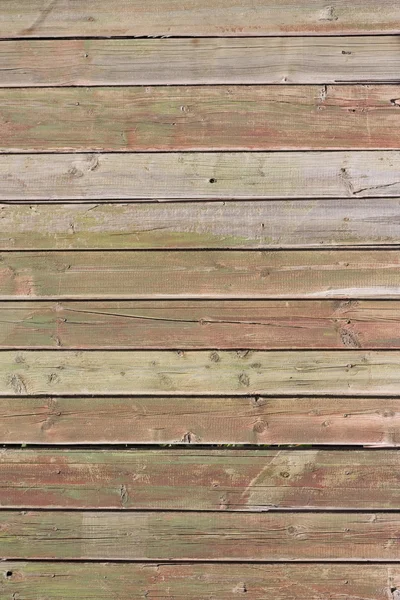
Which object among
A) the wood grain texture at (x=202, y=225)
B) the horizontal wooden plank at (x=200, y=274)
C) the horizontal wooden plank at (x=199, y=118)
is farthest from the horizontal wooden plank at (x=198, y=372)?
the horizontal wooden plank at (x=199, y=118)

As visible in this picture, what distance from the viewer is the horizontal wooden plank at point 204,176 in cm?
251

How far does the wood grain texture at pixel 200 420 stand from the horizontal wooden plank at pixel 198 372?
44 mm

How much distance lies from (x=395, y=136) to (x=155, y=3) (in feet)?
4.11

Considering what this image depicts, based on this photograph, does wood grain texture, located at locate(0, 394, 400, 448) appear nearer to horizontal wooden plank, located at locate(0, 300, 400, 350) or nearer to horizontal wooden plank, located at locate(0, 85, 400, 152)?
horizontal wooden plank, located at locate(0, 300, 400, 350)

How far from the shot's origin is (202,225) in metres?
2.51

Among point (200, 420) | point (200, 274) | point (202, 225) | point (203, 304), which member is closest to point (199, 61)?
point (202, 225)

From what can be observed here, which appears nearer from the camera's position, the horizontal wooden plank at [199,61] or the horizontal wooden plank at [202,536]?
the horizontal wooden plank at [202,536]

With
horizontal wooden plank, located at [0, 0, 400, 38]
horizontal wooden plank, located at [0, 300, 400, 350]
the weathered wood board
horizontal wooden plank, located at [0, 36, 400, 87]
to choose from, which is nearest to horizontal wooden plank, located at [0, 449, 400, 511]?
the weathered wood board

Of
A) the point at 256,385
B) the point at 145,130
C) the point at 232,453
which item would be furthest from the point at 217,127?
the point at 232,453

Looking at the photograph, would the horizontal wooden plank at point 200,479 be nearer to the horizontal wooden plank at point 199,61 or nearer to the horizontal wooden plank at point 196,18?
the horizontal wooden plank at point 199,61

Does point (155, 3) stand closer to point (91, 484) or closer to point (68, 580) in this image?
point (91, 484)

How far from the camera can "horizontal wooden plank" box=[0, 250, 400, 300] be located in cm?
247

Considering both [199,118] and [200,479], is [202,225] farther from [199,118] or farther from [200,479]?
[200,479]

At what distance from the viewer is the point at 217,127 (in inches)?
100.0
